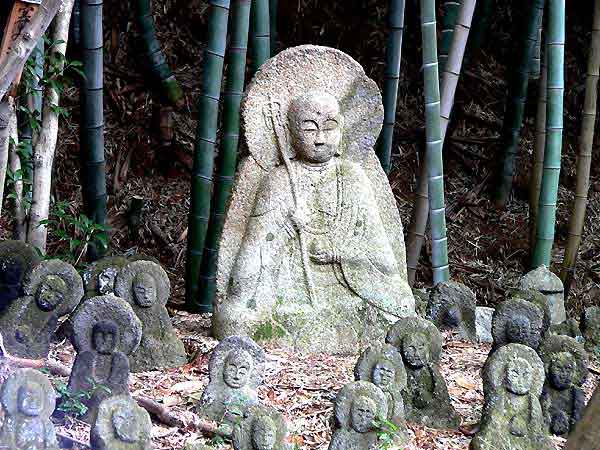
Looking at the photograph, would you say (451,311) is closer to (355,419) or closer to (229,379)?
(229,379)

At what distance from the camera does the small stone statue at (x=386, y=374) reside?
5.27 meters

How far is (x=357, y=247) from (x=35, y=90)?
195cm

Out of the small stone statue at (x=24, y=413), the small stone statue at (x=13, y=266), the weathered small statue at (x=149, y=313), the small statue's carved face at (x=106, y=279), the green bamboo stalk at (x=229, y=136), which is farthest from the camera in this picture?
the green bamboo stalk at (x=229, y=136)

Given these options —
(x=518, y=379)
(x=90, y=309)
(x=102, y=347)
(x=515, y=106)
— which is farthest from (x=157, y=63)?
(x=518, y=379)

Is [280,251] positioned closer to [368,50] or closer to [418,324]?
[418,324]

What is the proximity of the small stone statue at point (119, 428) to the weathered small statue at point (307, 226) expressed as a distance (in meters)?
2.09

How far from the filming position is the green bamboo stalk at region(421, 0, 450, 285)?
7.47m

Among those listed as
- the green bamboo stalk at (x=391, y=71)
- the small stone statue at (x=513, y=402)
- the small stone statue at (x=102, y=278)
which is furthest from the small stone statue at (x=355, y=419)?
the green bamboo stalk at (x=391, y=71)

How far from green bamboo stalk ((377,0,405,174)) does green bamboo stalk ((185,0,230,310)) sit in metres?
1.34

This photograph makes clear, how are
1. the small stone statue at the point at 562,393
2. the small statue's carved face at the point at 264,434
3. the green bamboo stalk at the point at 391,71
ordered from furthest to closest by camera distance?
the green bamboo stalk at the point at 391,71 < the small stone statue at the point at 562,393 < the small statue's carved face at the point at 264,434

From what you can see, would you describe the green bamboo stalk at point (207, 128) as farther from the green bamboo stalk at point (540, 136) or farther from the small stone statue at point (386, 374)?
the green bamboo stalk at point (540, 136)

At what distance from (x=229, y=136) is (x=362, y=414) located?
310cm

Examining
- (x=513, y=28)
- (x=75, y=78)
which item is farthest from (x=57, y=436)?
(x=513, y=28)

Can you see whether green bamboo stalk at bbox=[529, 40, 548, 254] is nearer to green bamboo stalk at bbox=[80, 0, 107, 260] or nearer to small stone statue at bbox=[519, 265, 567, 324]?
small stone statue at bbox=[519, 265, 567, 324]
